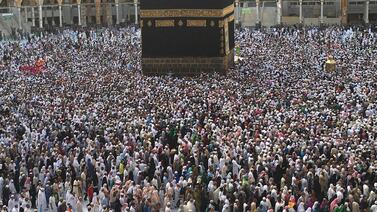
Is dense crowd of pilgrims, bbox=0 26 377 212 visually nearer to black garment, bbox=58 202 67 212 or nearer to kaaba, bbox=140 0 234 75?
black garment, bbox=58 202 67 212

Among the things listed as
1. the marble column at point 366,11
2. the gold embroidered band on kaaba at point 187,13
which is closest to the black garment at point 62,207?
the gold embroidered band on kaaba at point 187,13

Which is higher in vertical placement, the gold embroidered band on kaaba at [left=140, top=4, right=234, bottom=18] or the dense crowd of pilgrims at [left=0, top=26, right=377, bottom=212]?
the gold embroidered band on kaaba at [left=140, top=4, right=234, bottom=18]

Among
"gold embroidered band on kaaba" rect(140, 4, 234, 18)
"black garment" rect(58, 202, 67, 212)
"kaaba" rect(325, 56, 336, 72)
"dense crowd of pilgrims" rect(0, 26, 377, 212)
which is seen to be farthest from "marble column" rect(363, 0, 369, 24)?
"black garment" rect(58, 202, 67, 212)

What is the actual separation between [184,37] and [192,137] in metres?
9.84

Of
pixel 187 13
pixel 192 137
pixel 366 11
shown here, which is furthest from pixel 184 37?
pixel 366 11

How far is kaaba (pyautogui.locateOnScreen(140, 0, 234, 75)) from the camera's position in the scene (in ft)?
79.6

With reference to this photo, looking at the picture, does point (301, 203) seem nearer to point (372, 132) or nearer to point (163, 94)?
point (372, 132)

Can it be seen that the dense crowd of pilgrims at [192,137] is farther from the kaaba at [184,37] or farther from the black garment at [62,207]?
the kaaba at [184,37]

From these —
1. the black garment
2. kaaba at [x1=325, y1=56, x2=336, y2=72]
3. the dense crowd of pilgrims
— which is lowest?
the black garment

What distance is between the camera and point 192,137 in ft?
50.2

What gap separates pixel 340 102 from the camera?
18250 millimetres

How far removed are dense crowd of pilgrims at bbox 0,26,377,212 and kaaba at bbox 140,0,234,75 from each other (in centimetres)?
85

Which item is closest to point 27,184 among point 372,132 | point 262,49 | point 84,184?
point 84,184

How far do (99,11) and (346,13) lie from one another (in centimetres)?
1508
